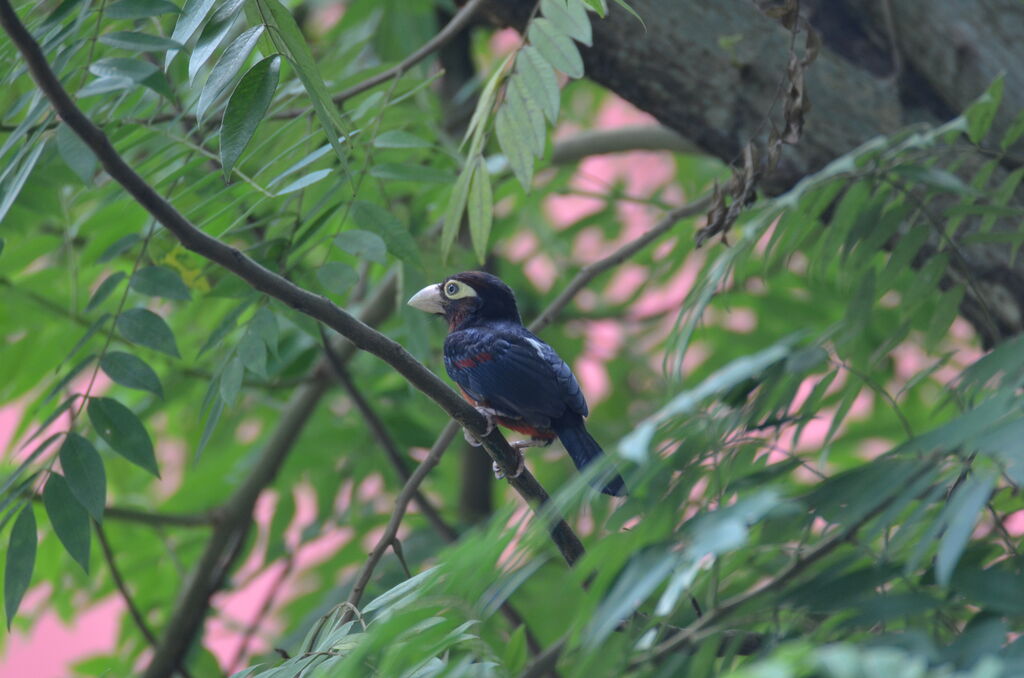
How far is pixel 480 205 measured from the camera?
2.20 meters

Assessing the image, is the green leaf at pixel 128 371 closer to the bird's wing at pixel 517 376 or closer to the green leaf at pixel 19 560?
the green leaf at pixel 19 560

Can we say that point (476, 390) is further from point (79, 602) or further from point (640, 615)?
point (79, 602)

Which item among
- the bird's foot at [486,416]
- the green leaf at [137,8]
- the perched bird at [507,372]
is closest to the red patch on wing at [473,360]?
the perched bird at [507,372]

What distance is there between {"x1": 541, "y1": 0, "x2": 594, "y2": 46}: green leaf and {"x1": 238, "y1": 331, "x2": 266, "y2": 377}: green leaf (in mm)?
821

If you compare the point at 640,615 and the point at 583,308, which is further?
the point at 583,308

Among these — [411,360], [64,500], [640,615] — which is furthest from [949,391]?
[64,500]

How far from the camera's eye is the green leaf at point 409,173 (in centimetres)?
243

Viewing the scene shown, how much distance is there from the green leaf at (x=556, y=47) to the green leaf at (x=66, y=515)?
119 cm

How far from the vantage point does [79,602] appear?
4.25 meters

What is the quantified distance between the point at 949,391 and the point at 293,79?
166 cm

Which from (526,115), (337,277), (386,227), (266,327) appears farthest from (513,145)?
(266,327)

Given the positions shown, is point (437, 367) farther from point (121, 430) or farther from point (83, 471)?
point (83, 471)

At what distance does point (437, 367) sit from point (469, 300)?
46.8 inches

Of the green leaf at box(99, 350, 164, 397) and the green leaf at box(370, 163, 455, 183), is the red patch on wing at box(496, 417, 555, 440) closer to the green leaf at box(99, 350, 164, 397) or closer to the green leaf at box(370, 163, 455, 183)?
the green leaf at box(370, 163, 455, 183)
